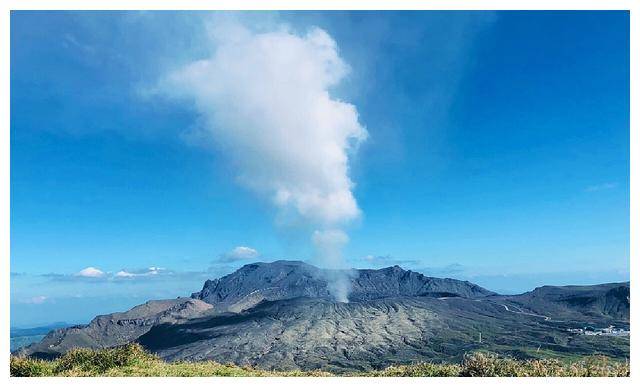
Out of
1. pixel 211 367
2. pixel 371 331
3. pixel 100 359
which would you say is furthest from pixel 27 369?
pixel 371 331

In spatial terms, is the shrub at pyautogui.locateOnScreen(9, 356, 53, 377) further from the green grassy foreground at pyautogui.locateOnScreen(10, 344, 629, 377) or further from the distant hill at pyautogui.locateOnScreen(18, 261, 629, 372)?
the distant hill at pyautogui.locateOnScreen(18, 261, 629, 372)

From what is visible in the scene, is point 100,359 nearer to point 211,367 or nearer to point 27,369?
point 27,369

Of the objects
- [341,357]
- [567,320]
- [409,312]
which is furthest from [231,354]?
[567,320]

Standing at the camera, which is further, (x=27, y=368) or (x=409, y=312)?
(x=409, y=312)

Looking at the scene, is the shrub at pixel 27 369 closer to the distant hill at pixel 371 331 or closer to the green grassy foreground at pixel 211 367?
the green grassy foreground at pixel 211 367

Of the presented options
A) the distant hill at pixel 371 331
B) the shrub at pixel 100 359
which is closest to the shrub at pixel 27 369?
the shrub at pixel 100 359
